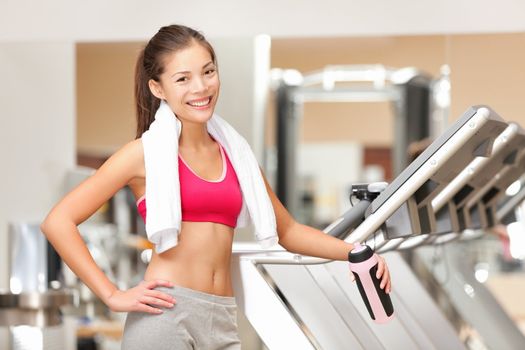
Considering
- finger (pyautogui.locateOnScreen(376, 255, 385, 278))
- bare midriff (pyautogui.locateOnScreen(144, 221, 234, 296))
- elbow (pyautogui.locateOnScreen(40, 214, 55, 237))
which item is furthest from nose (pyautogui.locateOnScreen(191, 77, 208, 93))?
finger (pyautogui.locateOnScreen(376, 255, 385, 278))

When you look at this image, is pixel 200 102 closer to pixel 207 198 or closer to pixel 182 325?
pixel 207 198

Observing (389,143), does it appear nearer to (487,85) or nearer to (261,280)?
(487,85)

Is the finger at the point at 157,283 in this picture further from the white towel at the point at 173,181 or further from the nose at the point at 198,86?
the nose at the point at 198,86

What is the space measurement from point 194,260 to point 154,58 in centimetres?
47

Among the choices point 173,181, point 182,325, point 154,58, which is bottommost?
point 182,325

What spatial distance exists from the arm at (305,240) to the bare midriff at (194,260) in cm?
26

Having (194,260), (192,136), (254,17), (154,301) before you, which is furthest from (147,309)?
(254,17)

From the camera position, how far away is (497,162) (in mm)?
3594

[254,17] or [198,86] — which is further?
[254,17]

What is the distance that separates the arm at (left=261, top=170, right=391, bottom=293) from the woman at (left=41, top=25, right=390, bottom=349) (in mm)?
196

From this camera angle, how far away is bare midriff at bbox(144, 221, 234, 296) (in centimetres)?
→ 243

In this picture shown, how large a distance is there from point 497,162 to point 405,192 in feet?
3.42

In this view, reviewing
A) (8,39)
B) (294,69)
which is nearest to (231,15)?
(8,39)

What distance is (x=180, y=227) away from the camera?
2.39 meters
